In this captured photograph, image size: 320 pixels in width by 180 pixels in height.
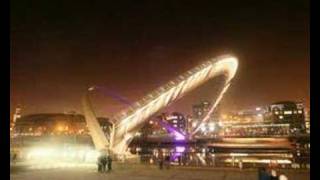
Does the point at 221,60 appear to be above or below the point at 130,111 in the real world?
above

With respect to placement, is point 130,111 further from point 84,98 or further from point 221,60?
point 221,60

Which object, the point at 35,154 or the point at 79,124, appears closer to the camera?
the point at 35,154

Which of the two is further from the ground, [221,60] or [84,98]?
[221,60]

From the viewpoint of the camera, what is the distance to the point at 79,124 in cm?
19962

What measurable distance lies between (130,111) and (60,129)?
142120 millimetres

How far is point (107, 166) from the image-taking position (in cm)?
2544
